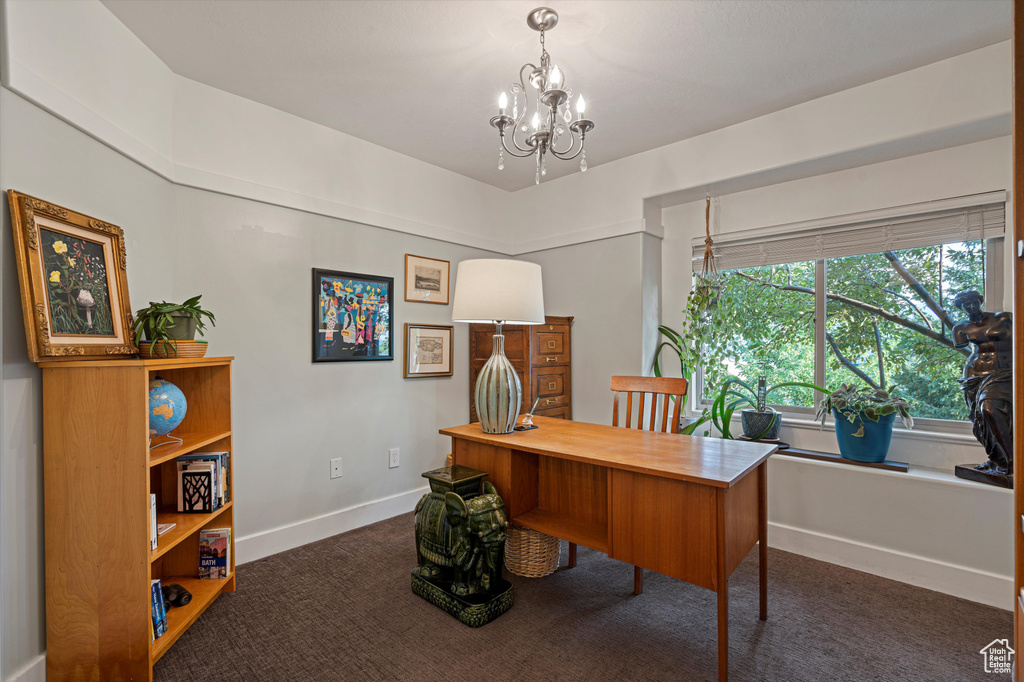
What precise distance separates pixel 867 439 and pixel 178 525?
11.1ft

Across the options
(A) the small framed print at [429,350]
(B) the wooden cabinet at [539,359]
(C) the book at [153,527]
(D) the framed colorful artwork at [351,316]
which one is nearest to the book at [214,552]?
(C) the book at [153,527]

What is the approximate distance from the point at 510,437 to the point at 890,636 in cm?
172

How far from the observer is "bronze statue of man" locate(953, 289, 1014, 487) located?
2125 millimetres

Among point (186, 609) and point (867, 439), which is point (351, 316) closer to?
point (186, 609)

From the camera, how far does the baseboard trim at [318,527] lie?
2559 millimetres

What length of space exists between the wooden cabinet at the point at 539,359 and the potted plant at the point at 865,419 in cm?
174

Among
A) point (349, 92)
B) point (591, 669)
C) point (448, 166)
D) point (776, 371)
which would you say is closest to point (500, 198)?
point (448, 166)

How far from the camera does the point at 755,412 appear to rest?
9.60ft

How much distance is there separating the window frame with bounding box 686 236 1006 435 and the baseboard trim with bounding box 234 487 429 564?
2.19 metres

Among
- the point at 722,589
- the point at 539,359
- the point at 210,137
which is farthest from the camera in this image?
the point at 539,359

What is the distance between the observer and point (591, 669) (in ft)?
5.50

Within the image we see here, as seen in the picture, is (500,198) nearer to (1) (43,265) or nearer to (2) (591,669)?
(1) (43,265)

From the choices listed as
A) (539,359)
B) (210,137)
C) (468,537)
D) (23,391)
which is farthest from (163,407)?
(539,359)

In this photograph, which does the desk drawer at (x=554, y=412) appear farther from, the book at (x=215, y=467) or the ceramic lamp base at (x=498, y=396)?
the book at (x=215, y=467)
